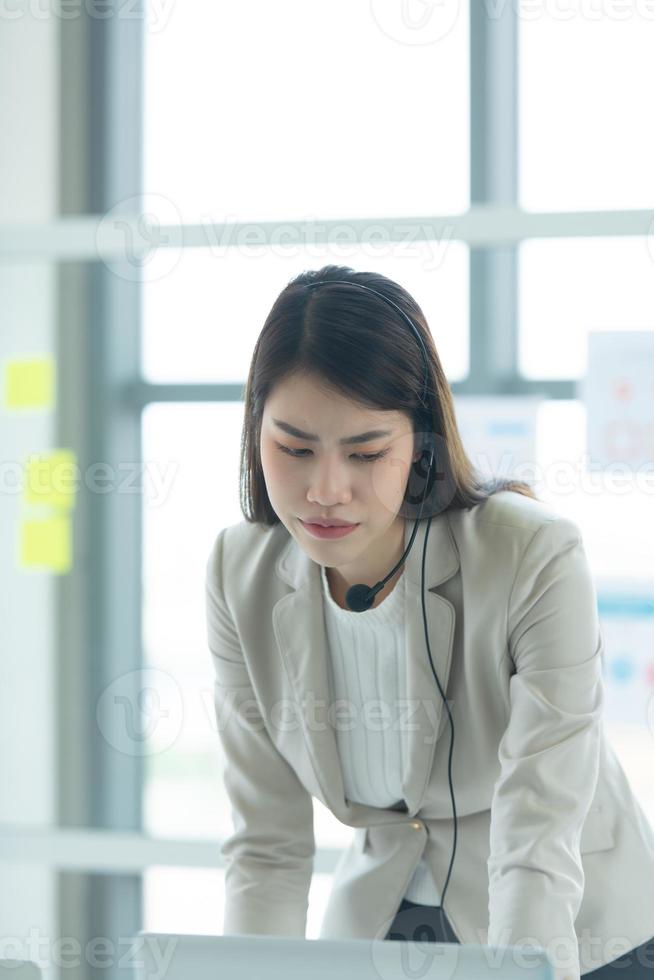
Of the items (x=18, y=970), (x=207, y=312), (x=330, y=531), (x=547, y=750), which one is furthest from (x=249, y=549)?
(x=207, y=312)

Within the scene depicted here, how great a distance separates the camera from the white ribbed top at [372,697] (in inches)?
53.2

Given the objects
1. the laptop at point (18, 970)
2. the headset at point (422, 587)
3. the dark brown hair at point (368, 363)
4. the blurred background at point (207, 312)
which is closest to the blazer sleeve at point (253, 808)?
the headset at point (422, 587)

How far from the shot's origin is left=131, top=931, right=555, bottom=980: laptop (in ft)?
2.32

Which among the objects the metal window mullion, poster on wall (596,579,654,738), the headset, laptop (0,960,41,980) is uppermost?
the metal window mullion

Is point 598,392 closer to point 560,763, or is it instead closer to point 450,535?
point 450,535

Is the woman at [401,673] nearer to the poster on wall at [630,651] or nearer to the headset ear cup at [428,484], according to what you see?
the headset ear cup at [428,484]

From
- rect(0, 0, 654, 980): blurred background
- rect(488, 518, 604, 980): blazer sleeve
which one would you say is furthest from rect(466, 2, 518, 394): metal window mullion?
rect(488, 518, 604, 980): blazer sleeve

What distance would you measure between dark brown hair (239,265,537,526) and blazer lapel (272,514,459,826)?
67 mm

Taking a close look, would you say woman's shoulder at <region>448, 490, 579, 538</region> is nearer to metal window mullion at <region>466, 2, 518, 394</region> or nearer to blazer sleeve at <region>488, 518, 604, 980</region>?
blazer sleeve at <region>488, 518, 604, 980</region>

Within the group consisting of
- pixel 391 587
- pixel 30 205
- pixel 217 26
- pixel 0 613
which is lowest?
pixel 0 613

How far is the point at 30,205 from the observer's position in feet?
8.87

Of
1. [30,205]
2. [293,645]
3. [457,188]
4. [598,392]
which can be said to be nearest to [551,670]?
[293,645]

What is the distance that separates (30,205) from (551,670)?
2.04 metres

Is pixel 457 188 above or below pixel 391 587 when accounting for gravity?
above
